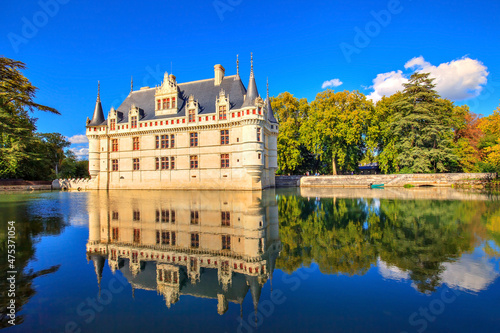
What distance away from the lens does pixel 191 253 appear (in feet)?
20.8

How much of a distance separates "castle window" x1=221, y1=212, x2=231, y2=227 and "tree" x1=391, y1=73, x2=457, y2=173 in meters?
29.2

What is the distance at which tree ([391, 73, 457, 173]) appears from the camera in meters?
31.8

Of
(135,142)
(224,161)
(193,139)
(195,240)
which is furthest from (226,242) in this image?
(135,142)

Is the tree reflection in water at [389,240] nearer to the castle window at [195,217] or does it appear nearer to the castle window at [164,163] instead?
the castle window at [195,217]

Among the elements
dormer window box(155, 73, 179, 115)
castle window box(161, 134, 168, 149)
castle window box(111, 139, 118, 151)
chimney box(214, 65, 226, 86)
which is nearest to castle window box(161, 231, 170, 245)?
castle window box(161, 134, 168, 149)

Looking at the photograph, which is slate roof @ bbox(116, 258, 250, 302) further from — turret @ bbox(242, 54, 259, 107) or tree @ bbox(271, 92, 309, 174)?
tree @ bbox(271, 92, 309, 174)

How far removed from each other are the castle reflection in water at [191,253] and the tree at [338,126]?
28.2 metres

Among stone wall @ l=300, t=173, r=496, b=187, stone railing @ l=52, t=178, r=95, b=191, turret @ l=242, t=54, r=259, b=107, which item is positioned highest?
turret @ l=242, t=54, r=259, b=107

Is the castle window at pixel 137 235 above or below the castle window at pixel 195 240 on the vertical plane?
above

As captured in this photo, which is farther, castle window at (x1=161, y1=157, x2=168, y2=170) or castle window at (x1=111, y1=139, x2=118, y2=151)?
castle window at (x1=111, y1=139, x2=118, y2=151)

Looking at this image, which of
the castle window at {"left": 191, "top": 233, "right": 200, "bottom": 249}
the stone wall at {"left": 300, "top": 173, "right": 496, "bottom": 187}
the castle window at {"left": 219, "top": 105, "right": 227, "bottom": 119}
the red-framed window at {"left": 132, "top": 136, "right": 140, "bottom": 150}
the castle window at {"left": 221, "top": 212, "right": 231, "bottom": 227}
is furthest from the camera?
the red-framed window at {"left": 132, "top": 136, "right": 140, "bottom": 150}

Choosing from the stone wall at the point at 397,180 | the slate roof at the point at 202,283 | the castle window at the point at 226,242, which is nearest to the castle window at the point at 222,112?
the stone wall at the point at 397,180

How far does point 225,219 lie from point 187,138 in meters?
20.2

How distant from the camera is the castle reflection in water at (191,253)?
4695mm
